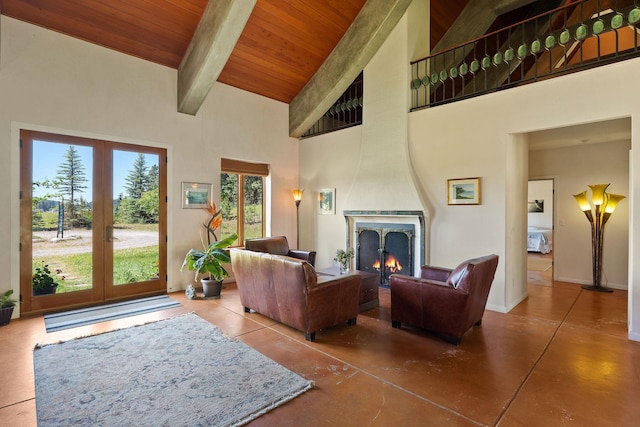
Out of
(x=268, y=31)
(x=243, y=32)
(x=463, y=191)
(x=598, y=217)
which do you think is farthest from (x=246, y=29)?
(x=598, y=217)

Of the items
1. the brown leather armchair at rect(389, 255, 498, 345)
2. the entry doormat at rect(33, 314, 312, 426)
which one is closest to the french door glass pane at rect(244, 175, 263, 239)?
the entry doormat at rect(33, 314, 312, 426)

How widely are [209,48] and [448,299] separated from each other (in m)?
4.52

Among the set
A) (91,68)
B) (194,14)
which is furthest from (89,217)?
(194,14)

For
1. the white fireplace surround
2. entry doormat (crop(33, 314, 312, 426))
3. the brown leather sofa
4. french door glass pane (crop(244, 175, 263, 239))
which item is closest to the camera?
entry doormat (crop(33, 314, 312, 426))

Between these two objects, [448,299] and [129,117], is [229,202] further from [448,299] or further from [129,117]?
[448,299]

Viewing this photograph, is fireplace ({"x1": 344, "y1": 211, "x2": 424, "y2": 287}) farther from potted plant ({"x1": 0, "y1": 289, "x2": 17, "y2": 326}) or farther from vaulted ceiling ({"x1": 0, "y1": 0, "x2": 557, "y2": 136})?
potted plant ({"x1": 0, "y1": 289, "x2": 17, "y2": 326})

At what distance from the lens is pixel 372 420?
6.88ft

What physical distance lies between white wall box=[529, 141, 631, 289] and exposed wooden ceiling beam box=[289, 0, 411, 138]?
3.96 m

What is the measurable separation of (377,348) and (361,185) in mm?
3213

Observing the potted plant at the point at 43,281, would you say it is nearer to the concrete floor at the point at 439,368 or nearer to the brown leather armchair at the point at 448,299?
the concrete floor at the point at 439,368

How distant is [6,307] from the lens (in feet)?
12.7

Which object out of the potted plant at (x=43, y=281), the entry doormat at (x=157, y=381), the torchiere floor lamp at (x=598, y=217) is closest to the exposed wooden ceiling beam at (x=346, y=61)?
the torchiere floor lamp at (x=598, y=217)

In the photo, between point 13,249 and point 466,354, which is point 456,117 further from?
point 13,249

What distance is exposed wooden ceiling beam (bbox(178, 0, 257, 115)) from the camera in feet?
13.6
